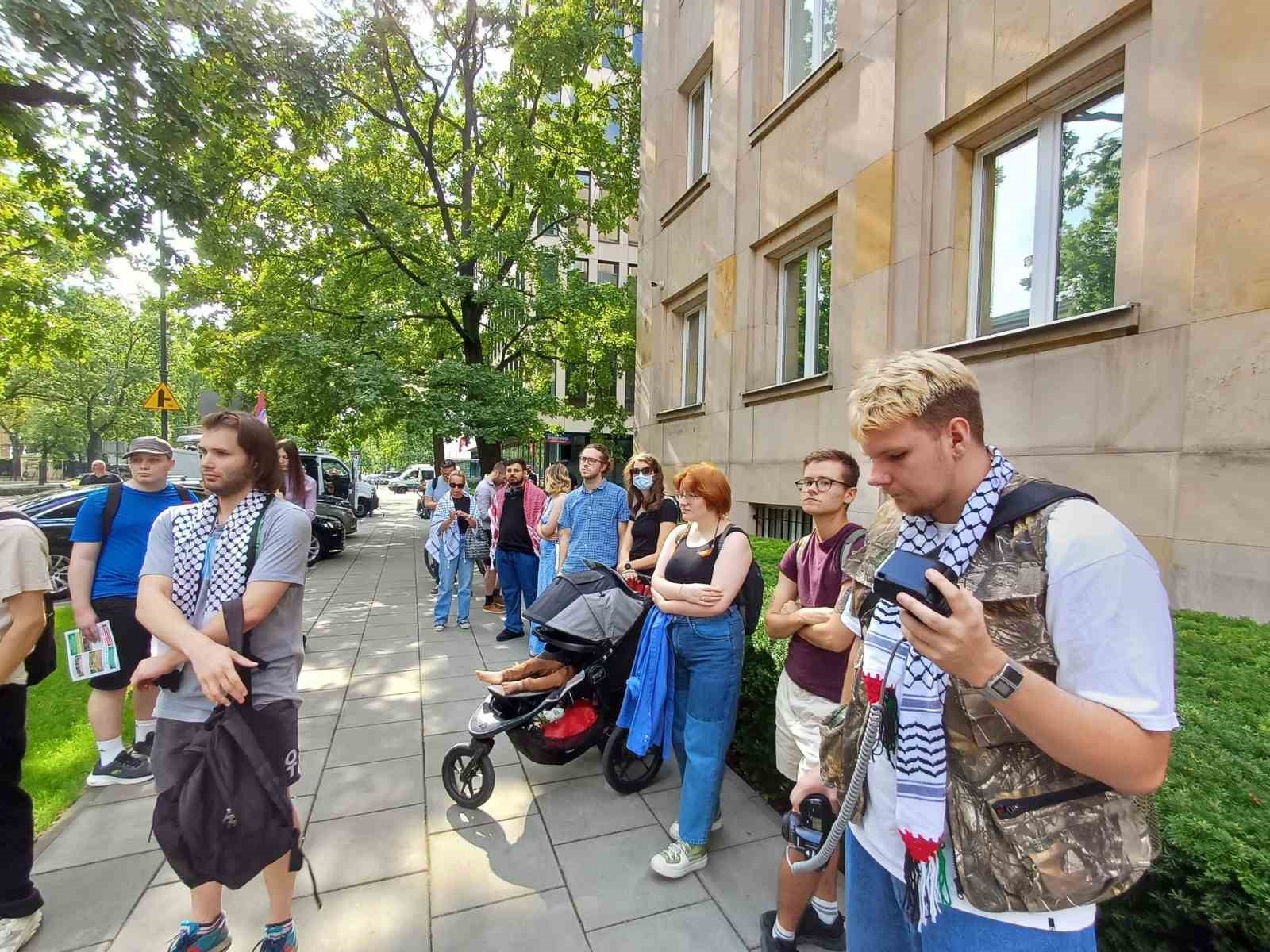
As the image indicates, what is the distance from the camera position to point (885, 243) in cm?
585

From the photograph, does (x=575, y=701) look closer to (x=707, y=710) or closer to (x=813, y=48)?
(x=707, y=710)

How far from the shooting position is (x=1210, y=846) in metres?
1.46

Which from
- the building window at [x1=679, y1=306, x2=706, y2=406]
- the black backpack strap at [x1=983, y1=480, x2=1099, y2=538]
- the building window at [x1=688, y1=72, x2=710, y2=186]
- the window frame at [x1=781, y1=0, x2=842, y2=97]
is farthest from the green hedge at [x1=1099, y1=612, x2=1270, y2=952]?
the building window at [x1=688, y1=72, x2=710, y2=186]

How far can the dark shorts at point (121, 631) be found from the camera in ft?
12.1

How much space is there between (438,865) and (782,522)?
19.5ft

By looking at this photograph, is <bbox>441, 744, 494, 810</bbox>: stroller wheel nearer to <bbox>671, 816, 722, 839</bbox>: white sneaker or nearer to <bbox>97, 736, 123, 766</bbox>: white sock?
<bbox>671, 816, 722, 839</bbox>: white sneaker

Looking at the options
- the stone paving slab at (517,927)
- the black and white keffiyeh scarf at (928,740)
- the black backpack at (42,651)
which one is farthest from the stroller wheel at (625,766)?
the black backpack at (42,651)

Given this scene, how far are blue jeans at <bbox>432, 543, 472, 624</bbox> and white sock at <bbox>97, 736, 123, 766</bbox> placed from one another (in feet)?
11.8

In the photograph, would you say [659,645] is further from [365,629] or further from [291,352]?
[291,352]

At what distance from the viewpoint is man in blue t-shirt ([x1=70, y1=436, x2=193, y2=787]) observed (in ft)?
11.8

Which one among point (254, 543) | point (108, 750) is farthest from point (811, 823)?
point (108, 750)

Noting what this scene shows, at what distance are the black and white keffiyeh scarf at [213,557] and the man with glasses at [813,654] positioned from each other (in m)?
2.12

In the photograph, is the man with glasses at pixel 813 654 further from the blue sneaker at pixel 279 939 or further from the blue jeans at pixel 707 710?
the blue sneaker at pixel 279 939

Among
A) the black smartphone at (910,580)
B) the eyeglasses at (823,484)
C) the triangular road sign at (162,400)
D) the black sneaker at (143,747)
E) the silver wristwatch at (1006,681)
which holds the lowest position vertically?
the black sneaker at (143,747)
